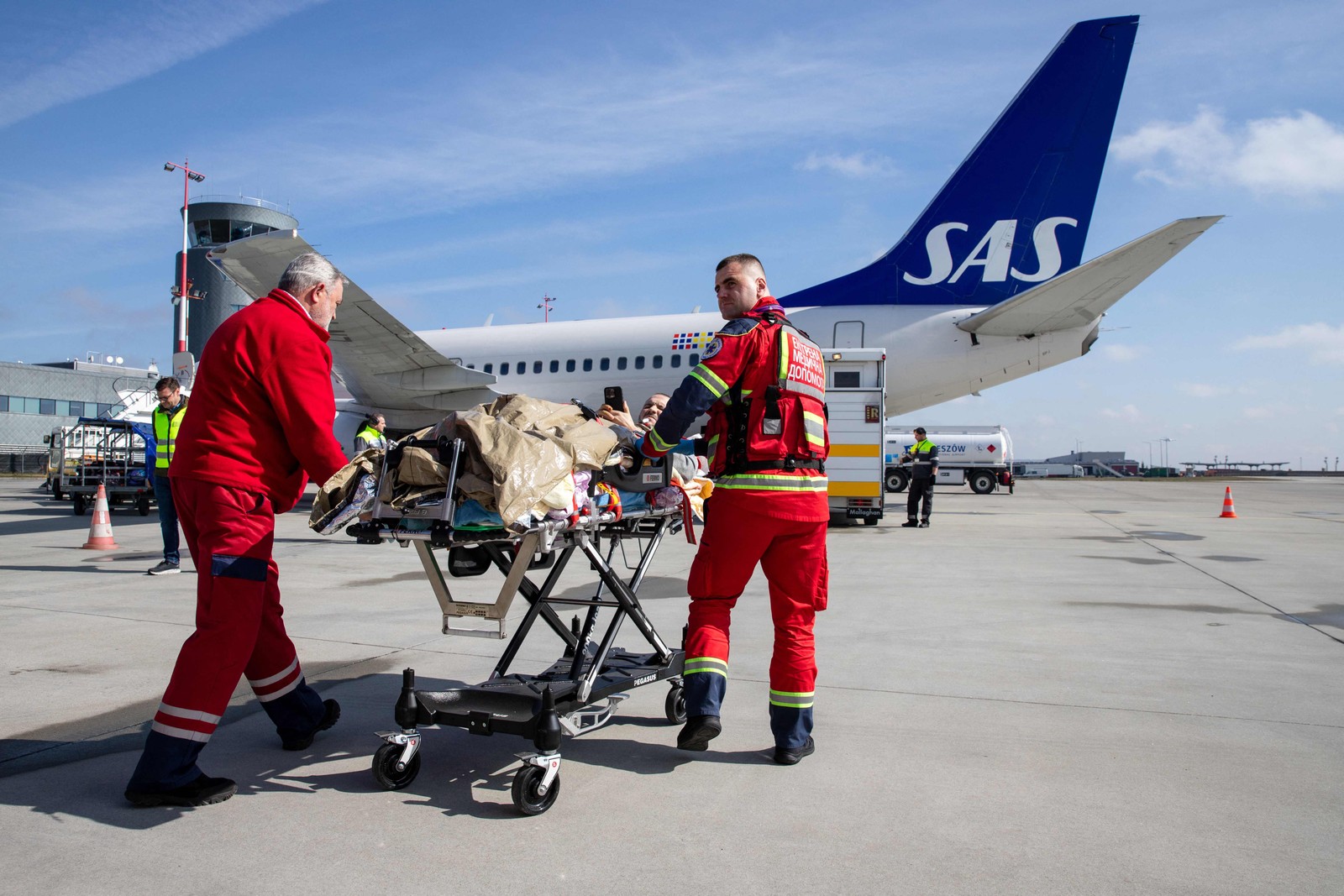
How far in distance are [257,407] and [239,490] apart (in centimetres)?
32

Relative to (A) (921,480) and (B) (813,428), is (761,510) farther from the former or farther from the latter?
(A) (921,480)

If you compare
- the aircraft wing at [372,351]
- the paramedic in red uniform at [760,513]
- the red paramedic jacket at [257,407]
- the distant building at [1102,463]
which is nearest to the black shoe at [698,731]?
the paramedic in red uniform at [760,513]

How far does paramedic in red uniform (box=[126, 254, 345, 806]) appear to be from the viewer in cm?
305

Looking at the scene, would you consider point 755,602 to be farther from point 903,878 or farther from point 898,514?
point 898,514

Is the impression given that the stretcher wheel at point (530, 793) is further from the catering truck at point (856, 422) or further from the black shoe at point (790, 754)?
the catering truck at point (856, 422)

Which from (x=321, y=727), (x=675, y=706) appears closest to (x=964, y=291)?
(x=675, y=706)

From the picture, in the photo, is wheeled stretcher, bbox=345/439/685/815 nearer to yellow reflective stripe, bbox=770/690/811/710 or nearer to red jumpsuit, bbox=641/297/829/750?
red jumpsuit, bbox=641/297/829/750

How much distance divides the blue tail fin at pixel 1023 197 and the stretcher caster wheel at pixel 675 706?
12.8 m

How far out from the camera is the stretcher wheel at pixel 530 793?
2.92 meters

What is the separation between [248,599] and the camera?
10.6 ft

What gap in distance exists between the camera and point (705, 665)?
3.60m

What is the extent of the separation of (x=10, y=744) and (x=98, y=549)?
333 inches

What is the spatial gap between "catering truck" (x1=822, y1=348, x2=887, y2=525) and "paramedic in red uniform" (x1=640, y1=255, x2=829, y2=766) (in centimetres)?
1045

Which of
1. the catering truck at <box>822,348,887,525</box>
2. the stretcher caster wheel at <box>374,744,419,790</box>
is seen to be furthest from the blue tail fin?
the stretcher caster wheel at <box>374,744,419,790</box>
